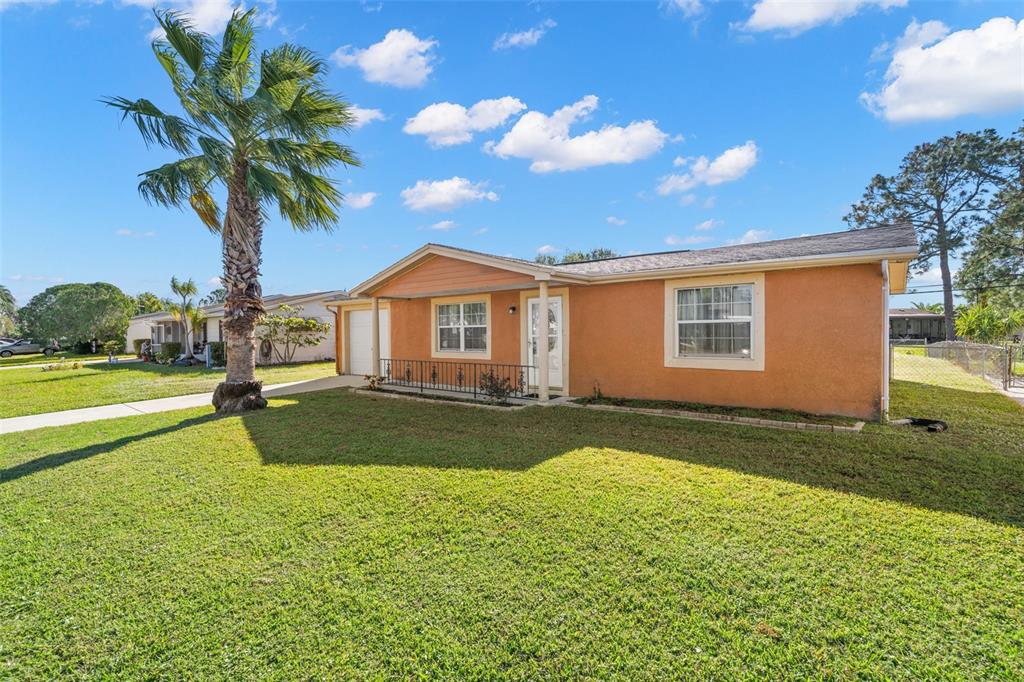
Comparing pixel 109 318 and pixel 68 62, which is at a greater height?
pixel 68 62

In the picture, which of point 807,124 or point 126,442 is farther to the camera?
point 807,124

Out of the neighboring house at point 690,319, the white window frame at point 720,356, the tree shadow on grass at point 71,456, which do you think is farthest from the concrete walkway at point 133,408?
the white window frame at point 720,356

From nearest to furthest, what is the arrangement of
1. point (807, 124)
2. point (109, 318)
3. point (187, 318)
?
1. point (807, 124)
2. point (187, 318)
3. point (109, 318)

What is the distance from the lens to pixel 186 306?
22.4 m

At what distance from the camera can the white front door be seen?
406 inches

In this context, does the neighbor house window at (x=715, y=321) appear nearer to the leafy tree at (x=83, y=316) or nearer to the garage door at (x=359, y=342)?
the garage door at (x=359, y=342)

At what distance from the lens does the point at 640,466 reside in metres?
5.29

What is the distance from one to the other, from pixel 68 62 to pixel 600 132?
16.7 metres

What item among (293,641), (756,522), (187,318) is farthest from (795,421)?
(187,318)

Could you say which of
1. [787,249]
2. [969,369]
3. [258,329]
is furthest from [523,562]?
[258,329]

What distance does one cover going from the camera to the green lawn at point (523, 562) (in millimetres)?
2395

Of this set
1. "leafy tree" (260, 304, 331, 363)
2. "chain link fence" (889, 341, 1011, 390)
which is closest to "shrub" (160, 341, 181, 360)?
"leafy tree" (260, 304, 331, 363)

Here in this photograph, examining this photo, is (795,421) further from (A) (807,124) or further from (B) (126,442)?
(A) (807,124)

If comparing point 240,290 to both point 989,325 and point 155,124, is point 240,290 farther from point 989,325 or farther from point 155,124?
point 989,325
